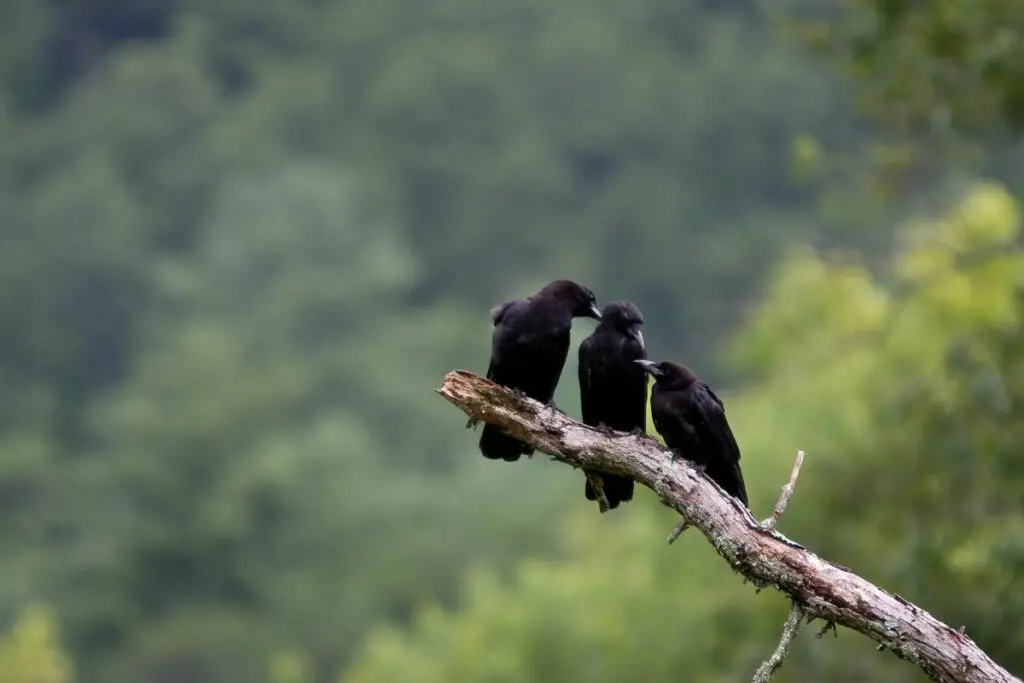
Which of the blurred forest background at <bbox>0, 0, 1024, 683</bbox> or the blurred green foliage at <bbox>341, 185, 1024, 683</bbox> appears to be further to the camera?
the blurred forest background at <bbox>0, 0, 1024, 683</bbox>

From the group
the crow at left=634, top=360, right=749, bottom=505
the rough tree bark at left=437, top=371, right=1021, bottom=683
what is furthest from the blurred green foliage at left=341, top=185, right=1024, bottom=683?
the rough tree bark at left=437, top=371, right=1021, bottom=683

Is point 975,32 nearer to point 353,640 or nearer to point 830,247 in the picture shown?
point 353,640

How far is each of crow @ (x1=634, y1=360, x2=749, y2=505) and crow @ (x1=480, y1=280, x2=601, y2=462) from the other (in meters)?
0.38

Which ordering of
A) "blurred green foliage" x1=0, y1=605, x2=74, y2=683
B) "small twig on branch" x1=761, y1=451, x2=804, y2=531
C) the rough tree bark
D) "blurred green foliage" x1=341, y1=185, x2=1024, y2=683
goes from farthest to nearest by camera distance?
"blurred green foliage" x1=0, y1=605, x2=74, y2=683, "blurred green foliage" x1=341, y1=185, x2=1024, y2=683, "small twig on branch" x1=761, y1=451, x2=804, y2=531, the rough tree bark

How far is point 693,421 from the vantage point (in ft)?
26.7

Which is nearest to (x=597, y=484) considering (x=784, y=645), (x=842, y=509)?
(x=784, y=645)

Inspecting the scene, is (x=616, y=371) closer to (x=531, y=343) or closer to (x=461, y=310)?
(x=531, y=343)

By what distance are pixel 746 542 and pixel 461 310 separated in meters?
54.7

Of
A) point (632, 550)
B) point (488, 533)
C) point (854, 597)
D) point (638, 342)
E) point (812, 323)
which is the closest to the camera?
point (854, 597)

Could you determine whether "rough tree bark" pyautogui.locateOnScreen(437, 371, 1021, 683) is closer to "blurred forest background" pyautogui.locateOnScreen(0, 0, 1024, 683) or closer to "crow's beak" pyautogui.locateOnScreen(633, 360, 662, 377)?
"crow's beak" pyautogui.locateOnScreen(633, 360, 662, 377)

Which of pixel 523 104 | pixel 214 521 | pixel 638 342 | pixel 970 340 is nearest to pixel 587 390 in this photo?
pixel 638 342

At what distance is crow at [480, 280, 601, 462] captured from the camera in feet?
27.2

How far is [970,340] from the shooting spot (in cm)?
1314

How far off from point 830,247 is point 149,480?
1858cm
